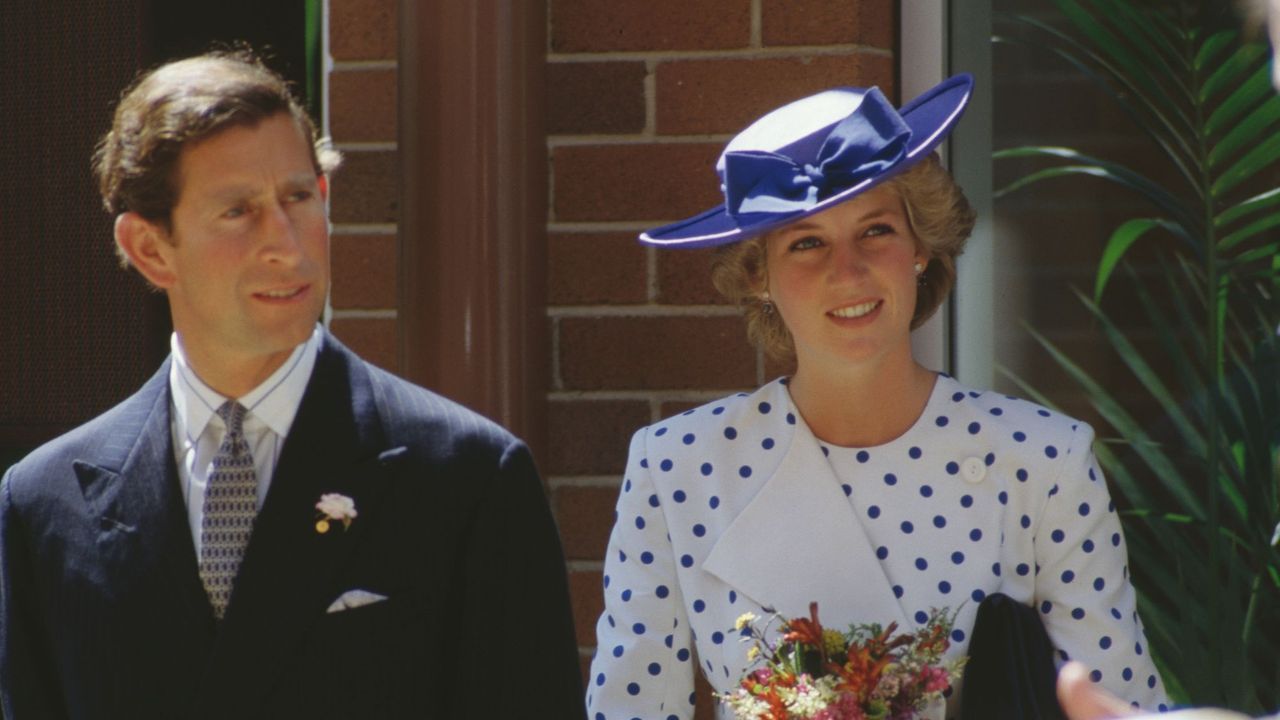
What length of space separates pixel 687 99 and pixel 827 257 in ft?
2.04

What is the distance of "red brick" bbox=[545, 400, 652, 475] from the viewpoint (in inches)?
128

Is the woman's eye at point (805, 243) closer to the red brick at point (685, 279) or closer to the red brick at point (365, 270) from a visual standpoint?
the red brick at point (685, 279)

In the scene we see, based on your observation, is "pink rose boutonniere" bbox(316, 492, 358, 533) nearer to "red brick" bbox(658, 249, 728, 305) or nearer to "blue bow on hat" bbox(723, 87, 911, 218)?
"blue bow on hat" bbox(723, 87, 911, 218)

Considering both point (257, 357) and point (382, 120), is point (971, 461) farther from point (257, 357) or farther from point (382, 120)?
point (382, 120)

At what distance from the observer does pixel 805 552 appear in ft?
8.80

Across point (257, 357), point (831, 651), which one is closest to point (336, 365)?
point (257, 357)

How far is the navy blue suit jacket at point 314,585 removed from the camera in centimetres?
202

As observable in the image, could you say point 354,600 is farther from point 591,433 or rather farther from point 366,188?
point 366,188

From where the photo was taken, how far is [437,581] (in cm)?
206

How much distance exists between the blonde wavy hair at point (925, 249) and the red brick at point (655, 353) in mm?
179

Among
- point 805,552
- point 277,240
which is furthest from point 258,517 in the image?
point 805,552

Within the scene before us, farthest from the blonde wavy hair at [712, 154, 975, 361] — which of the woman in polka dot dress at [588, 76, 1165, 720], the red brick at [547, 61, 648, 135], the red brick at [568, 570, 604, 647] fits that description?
the red brick at [568, 570, 604, 647]

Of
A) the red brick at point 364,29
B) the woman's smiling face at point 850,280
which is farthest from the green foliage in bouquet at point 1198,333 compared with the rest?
the red brick at point 364,29

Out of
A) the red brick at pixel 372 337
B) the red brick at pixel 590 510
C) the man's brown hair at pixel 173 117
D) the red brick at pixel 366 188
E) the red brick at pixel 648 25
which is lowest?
the red brick at pixel 590 510
